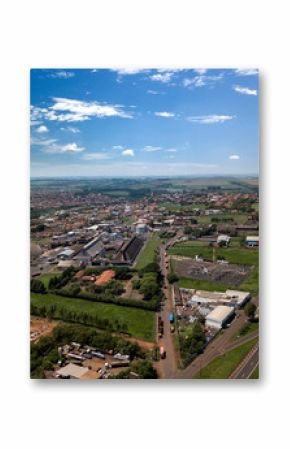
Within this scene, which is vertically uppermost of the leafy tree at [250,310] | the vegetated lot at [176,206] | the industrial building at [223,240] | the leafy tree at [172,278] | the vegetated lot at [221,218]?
the vegetated lot at [176,206]

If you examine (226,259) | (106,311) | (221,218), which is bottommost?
(106,311)

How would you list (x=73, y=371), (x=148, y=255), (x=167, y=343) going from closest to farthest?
(x=73, y=371) → (x=167, y=343) → (x=148, y=255)

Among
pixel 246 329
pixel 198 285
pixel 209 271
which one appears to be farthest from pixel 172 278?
pixel 246 329

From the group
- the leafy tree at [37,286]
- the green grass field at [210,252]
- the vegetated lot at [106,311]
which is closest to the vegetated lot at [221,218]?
the green grass field at [210,252]

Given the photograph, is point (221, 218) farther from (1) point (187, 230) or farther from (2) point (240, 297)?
(2) point (240, 297)

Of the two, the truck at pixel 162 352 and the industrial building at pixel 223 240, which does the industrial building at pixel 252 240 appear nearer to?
the industrial building at pixel 223 240
